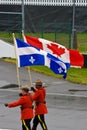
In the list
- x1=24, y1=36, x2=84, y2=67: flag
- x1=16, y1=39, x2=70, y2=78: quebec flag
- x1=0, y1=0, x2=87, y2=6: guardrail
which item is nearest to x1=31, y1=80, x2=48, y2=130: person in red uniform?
x1=16, y1=39, x2=70, y2=78: quebec flag

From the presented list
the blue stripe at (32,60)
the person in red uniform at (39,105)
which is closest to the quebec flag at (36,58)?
the blue stripe at (32,60)

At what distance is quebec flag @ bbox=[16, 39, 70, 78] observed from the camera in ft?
58.7

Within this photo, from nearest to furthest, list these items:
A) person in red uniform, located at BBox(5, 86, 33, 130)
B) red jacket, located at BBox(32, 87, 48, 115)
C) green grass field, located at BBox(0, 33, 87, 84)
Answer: person in red uniform, located at BBox(5, 86, 33, 130)
red jacket, located at BBox(32, 87, 48, 115)
green grass field, located at BBox(0, 33, 87, 84)

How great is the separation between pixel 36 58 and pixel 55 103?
4306 mm

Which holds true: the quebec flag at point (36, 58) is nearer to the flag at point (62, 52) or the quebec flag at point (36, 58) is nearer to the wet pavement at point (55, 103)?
the flag at point (62, 52)

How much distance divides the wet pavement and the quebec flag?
5.25 ft

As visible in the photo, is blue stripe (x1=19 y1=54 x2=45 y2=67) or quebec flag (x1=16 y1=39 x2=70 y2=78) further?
blue stripe (x1=19 y1=54 x2=45 y2=67)

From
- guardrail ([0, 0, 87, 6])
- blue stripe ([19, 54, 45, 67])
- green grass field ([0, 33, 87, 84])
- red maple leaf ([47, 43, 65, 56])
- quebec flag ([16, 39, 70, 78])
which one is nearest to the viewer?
quebec flag ([16, 39, 70, 78])

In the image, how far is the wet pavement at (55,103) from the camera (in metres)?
18.4

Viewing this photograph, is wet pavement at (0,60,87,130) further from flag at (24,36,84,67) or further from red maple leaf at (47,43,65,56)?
red maple leaf at (47,43,65,56)

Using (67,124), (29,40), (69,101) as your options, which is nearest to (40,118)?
(67,124)

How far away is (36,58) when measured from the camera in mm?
18359

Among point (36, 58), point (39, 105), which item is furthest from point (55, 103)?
point (39, 105)

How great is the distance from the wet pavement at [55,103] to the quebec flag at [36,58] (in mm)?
1600
